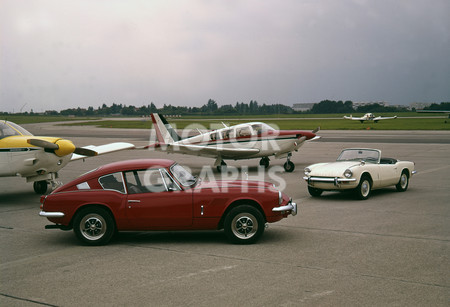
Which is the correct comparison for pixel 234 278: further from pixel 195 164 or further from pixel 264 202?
pixel 195 164

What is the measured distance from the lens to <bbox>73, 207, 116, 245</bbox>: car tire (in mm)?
7781

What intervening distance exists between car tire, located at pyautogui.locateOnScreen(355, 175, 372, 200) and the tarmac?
0.95 m

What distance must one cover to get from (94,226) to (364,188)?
7457 millimetres

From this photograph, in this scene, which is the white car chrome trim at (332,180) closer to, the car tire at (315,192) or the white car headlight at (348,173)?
the white car headlight at (348,173)

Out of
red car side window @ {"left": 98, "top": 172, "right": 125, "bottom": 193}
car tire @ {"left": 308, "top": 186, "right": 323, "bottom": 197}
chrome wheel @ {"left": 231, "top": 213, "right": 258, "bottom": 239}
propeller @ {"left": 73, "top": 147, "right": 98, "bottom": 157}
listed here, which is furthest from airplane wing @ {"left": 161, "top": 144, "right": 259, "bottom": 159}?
chrome wheel @ {"left": 231, "top": 213, "right": 258, "bottom": 239}

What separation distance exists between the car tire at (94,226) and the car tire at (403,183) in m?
9.13

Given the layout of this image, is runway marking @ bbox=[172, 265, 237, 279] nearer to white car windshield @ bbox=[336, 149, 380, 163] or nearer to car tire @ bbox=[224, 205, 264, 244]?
car tire @ bbox=[224, 205, 264, 244]

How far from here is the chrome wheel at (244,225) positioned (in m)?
7.73

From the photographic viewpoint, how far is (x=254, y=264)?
662 centimetres

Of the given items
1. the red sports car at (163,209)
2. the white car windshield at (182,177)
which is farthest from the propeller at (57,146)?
the white car windshield at (182,177)

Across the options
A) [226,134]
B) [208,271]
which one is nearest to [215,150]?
[226,134]

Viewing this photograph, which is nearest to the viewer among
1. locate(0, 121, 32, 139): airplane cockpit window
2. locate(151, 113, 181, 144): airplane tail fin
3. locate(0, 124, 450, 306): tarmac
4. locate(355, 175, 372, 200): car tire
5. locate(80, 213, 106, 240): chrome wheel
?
locate(0, 124, 450, 306): tarmac

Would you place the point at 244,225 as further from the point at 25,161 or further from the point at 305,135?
the point at 305,135

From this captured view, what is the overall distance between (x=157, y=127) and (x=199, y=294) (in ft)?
57.4
